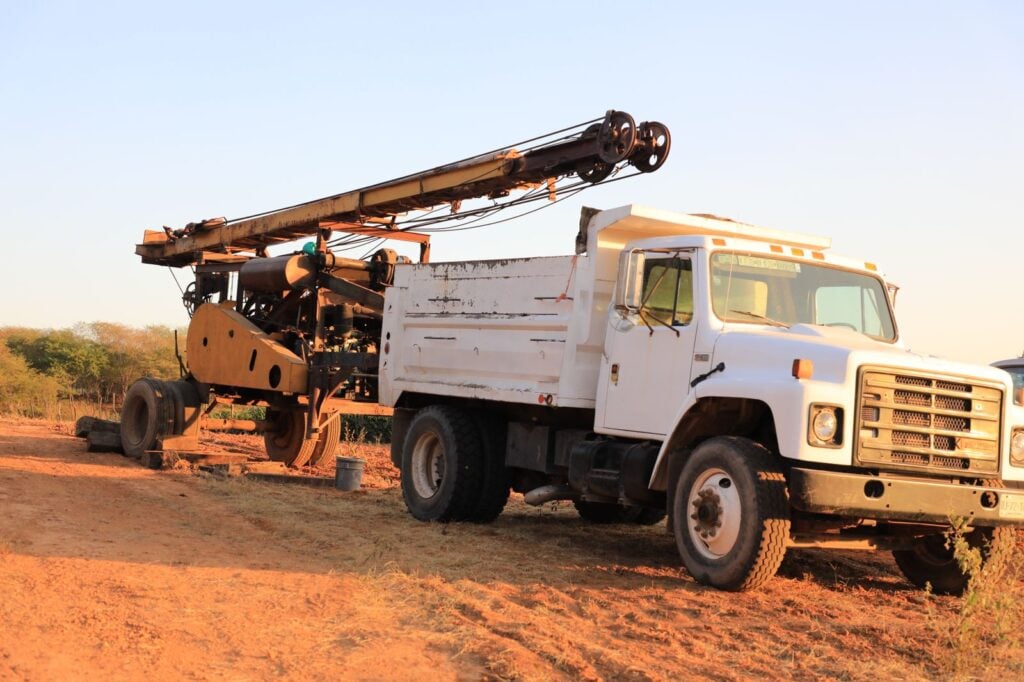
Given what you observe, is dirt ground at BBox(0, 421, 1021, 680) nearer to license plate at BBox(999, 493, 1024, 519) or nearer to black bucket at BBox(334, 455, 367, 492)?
license plate at BBox(999, 493, 1024, 519)

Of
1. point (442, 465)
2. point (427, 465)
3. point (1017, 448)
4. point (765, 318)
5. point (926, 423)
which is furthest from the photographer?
point (427, 465)

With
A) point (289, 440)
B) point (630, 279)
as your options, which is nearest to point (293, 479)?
point (289, 440)

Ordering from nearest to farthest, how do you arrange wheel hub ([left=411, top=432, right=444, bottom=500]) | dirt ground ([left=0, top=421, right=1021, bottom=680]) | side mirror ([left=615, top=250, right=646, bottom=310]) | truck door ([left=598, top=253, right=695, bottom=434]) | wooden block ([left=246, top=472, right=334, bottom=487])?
dirt ground ([left=0, top=421, right=1021, bottom=680]) < truck door ([left=598, top=253, right=695, bottom=434]) < side mirror ([left=615, top=250, right=646, bottom=310]) < wheel hub ([left=411, top=432, right=444, bottom=500]) < wooden block ([left=246, top=472, right=334, bottom=487])

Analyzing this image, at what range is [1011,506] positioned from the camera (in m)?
7.46

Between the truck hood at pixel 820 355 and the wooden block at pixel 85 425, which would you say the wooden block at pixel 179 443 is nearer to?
the wooden block at pixel 85 425

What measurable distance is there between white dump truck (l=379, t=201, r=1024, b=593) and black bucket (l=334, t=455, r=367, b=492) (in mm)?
2041

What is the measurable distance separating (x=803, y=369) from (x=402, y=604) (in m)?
2.96

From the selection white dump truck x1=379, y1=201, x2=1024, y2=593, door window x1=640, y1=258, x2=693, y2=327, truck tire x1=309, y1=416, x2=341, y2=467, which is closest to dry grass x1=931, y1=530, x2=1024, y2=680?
white dump truck x1=379, y1=201, x2=1024, y2=593

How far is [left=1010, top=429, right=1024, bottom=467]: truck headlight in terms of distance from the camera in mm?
7754

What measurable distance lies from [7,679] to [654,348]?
517 cm

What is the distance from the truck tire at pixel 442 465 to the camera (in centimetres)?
1050

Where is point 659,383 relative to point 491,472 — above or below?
above

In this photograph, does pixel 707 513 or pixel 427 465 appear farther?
pixel 427 465

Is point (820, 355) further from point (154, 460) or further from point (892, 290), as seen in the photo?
point (154, 460)
